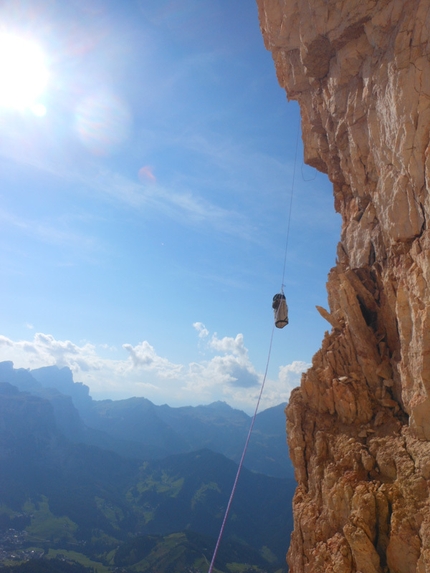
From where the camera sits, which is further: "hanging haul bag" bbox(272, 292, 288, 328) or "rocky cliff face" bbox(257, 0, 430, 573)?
"hanging haul bag" bbox(272, 292, 288, 328)

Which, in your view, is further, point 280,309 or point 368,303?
point 280,309

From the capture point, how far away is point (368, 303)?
19922 millimetres

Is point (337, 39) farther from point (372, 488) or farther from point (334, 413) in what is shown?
point (372, 488)

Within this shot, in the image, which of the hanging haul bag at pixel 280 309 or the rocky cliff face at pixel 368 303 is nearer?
the rocky cliff face at pixel 368 303

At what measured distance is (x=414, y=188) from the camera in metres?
15.2

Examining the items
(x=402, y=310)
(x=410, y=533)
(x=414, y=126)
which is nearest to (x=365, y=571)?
(x=410, y=533)

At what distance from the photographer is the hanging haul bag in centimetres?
2600

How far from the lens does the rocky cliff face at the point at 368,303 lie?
13.9m

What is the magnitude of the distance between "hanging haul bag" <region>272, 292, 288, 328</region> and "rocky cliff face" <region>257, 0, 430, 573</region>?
4.03 metres

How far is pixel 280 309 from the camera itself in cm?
2633

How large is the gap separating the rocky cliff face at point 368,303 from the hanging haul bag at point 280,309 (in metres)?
4.03

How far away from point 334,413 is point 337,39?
20379mm

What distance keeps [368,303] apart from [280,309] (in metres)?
7.49

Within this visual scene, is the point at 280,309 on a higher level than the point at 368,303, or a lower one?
higher
